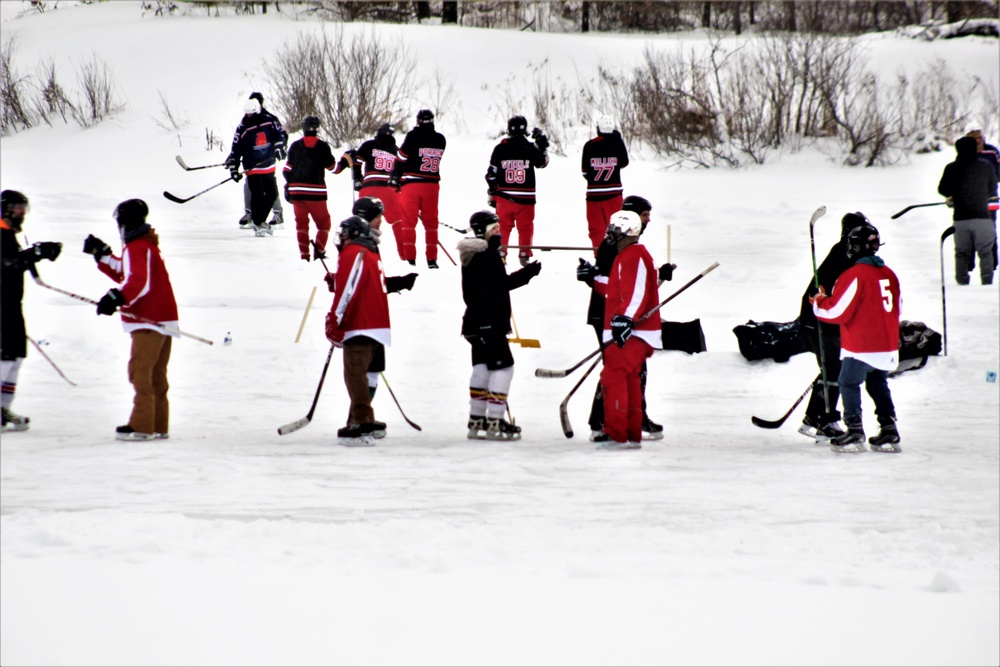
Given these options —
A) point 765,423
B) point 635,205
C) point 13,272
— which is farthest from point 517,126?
point 13,272

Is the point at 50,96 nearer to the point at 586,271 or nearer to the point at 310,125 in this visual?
the point at 310,125

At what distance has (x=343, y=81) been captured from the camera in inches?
492

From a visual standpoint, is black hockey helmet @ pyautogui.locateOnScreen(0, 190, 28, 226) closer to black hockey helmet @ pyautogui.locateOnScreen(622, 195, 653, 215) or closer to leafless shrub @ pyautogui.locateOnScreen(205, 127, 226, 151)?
black hockey helmet @ pyautogui.locateOnScreen(622, 195, 653, 215)

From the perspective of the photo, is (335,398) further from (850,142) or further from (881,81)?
(881,81)

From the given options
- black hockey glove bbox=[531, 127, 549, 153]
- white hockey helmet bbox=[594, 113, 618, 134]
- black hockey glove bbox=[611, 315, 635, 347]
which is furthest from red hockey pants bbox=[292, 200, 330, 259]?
black hockey glove bbox=[611, 315, 635, 347]

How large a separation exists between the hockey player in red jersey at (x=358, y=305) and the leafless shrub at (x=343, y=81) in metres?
5.02

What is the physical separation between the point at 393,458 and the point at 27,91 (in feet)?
18.9

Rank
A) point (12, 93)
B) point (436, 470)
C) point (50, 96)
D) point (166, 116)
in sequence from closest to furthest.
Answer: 1. point (436, 470)
2. point (12, 93)
3. point (50, 96)
4. point (166, 116)

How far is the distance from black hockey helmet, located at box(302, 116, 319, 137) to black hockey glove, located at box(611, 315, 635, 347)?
611 centimetres

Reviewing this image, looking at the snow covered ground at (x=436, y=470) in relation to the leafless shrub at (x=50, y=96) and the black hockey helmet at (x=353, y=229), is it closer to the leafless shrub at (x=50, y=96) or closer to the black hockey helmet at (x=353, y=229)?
the leafless shrub at (x=50, y=96)

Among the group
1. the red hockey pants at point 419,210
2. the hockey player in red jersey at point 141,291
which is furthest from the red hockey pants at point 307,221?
the hockey player in red jersey at point 141,291

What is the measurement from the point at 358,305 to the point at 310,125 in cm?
553

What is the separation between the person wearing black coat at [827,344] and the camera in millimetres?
7270

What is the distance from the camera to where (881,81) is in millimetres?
17844
